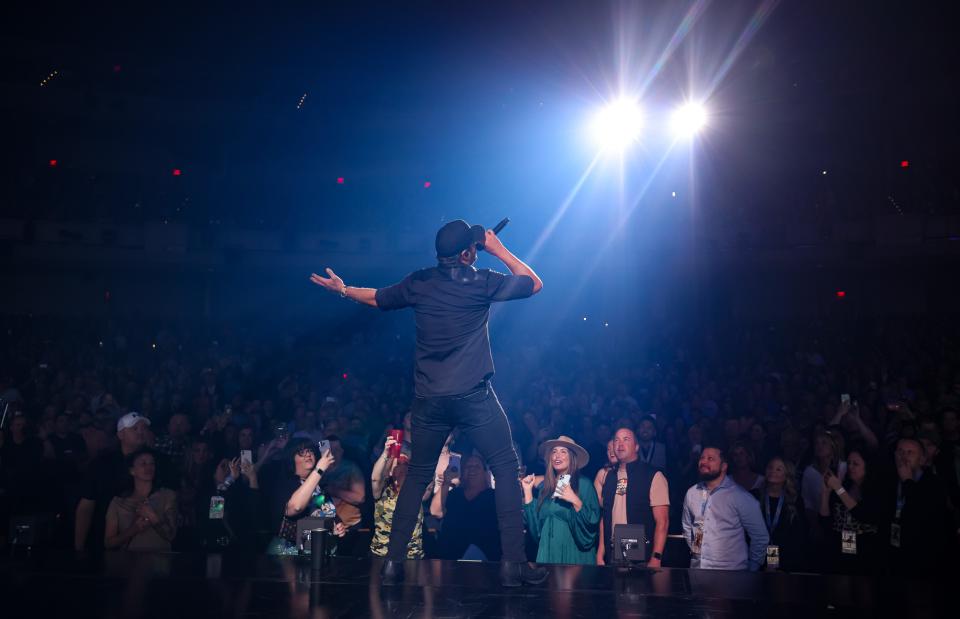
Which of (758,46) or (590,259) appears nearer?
(758,46)

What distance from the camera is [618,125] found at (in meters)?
14.4

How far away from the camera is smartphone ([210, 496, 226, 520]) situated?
5012 millimetres

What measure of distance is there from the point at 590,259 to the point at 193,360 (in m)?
7.47

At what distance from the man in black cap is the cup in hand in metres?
0.54

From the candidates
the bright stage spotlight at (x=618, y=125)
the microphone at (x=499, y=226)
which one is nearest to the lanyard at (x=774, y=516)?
the microphone at (x=499, y=226)

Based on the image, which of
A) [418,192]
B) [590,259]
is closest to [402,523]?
[590,259]

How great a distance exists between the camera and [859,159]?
1728 centimetres

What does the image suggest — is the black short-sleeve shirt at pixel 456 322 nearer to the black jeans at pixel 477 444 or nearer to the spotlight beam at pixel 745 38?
the black jeans at pixel 477 444

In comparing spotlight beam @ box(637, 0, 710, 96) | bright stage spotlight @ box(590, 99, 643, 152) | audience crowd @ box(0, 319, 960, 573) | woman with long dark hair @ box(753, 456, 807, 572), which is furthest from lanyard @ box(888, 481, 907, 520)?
bright stage spotlight @ box(590, 99, 643, 152)

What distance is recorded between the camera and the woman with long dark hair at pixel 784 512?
16.0 feet

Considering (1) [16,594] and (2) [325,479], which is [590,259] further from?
(1) [16,594]

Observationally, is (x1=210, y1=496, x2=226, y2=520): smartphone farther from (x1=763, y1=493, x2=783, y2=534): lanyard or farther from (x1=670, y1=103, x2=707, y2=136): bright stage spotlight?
(x1=670, y1=103, x2=707, y2=136): bright stage spotlight

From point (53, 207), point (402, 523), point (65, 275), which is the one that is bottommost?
point (402, 523)

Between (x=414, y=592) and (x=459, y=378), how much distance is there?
35.3 inches
